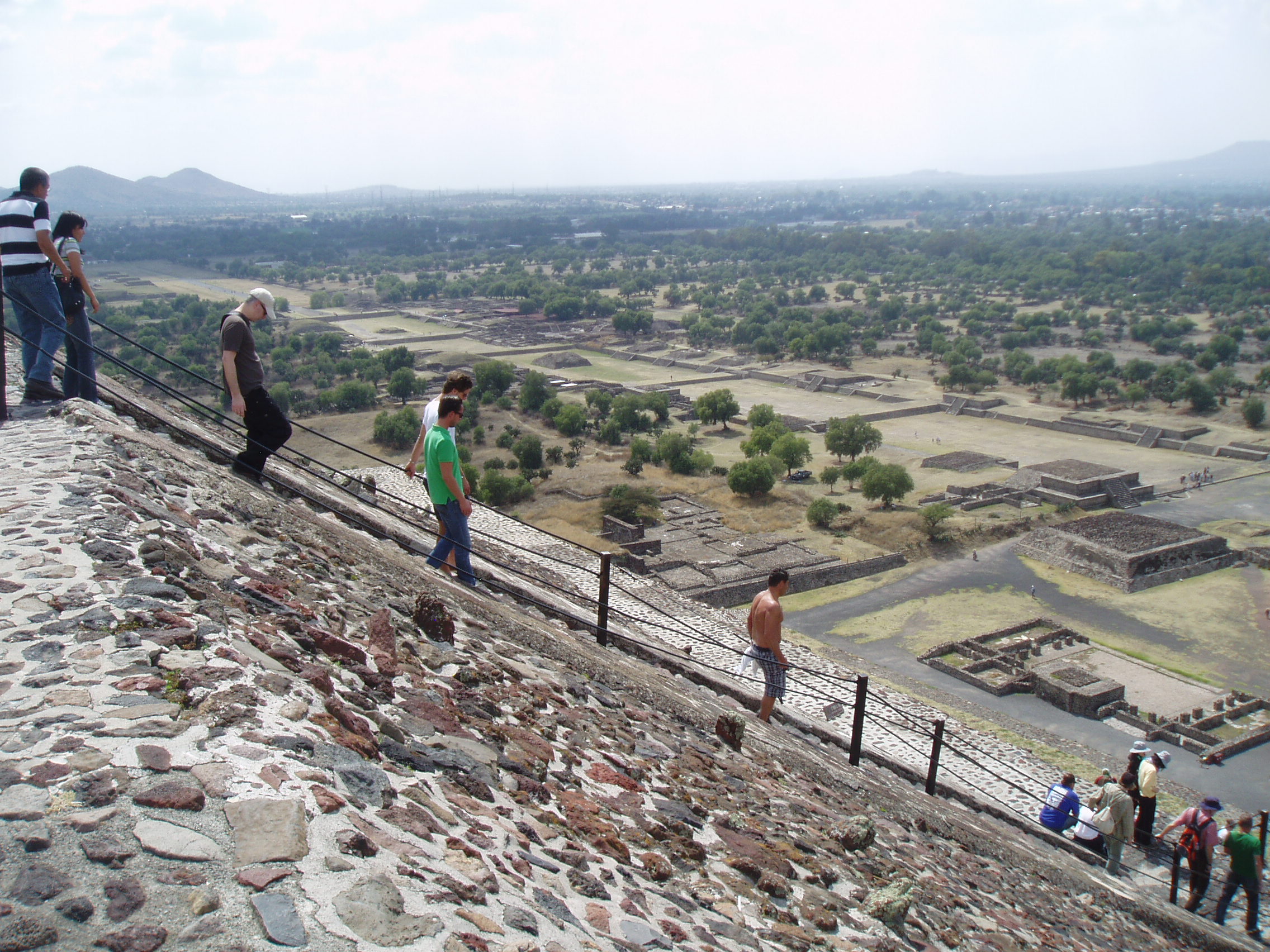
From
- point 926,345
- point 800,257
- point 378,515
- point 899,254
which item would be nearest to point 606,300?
point 926,345

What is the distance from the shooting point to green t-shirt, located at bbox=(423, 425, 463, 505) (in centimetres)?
528

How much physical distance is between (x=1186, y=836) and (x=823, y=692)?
279 inches

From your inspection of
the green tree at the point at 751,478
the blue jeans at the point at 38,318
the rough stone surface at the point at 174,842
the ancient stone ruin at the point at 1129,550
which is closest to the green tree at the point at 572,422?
the green tree at the point at 751,478

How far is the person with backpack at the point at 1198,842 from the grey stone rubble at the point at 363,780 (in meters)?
1.60

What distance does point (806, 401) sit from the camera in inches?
1631

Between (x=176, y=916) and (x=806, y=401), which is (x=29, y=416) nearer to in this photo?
(x=176, y=916)

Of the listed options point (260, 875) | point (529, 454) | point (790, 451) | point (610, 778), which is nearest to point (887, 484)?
point (790, 451)

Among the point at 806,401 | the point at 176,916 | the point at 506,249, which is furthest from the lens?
the point at 506,249

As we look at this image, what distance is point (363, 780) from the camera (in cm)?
286

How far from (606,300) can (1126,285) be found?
138 feet

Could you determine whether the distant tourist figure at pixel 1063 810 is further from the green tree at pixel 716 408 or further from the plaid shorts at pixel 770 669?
the green tree at pixel 716 408

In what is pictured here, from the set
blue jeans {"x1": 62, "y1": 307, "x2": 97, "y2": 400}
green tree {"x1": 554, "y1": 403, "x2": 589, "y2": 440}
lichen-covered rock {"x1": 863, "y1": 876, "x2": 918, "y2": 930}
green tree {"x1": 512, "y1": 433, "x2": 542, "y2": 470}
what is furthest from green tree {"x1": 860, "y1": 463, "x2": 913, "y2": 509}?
lichen-covered rock {"x1": 863, "y1": 876, "x2": 918, "y2": 930}

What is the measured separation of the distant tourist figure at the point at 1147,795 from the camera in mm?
7996

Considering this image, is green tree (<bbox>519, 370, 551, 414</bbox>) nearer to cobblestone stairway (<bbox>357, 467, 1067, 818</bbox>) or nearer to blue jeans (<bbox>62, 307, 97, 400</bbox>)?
cobblestone stairway (<bbox>357, 467, 1067, 818</bbox>)
